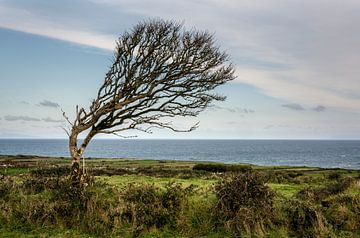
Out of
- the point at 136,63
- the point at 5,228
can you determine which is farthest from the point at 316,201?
the point at 5,228

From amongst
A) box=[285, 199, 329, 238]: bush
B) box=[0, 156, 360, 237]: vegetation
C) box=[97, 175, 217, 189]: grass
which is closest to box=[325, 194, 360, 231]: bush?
box=[0, 156, 360, 237]: vegetation

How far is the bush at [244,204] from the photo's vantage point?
1755 centimetres

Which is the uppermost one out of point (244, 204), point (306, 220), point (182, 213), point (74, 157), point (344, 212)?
point (74, 157)

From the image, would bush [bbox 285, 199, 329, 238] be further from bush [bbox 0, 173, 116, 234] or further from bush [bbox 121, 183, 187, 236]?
bush [bbox 0, 173, 116, 234]

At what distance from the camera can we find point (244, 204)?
18516 millimetres

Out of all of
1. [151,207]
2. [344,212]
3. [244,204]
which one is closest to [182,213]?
[151,207]

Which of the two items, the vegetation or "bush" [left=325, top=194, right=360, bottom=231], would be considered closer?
the vegetation

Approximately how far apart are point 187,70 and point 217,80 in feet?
6.25

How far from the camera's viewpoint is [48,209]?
735 inches

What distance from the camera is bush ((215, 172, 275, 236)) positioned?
17.5 meters

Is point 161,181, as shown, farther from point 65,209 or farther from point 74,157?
point 65,209

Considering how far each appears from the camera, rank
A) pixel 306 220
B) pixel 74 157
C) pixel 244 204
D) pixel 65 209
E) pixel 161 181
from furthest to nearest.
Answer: pixel 161 181, pixel 74 157, pixel 65 209, pixel 244 204, pixel 306 220

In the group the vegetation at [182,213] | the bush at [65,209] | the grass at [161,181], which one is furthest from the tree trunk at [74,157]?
the grass at [161,181]

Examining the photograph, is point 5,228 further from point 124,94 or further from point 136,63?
point 136,63
